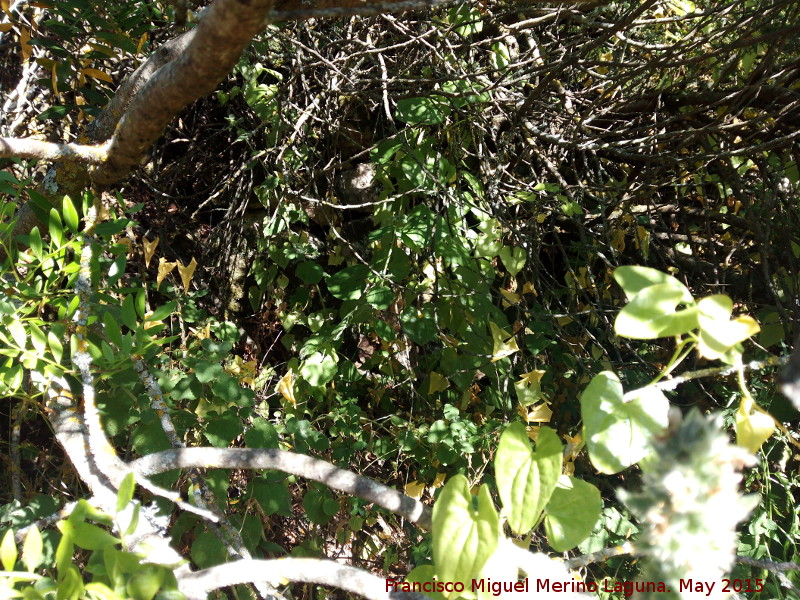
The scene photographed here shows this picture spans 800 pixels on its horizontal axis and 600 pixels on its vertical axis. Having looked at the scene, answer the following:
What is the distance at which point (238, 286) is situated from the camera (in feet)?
6.18

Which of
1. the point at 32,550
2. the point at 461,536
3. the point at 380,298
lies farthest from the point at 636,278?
the point at 380,298

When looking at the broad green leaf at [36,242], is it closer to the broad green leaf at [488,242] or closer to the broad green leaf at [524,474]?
the broad green leaf at [524,474]

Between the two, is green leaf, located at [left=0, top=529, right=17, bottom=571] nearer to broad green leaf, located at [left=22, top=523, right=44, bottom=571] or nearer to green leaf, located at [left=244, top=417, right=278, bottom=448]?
broad green leaf, located at [left=22, top=523, right=44, bottom=571]

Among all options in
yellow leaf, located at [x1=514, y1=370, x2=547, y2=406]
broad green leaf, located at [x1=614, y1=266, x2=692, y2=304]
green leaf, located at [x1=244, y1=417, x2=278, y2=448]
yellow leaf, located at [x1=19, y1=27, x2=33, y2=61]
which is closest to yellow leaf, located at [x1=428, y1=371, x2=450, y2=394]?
yellow leaf, located at [x1=514, y1=370, x2=547, y2=406]

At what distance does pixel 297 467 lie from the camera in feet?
2.15

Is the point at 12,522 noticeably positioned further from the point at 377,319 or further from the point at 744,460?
the point at 744,460

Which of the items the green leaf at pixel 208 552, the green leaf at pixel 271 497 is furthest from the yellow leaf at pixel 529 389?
the green leaf at pixel 208 552

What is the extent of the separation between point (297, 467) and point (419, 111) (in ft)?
3.12

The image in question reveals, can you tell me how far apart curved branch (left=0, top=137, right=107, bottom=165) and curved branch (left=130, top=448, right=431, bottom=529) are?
562 millimetres

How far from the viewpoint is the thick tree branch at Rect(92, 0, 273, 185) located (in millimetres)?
654

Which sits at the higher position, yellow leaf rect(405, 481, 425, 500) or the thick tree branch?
the thick tree branch

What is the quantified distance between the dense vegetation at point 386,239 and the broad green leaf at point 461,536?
0.42m

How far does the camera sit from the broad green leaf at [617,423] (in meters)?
0.47

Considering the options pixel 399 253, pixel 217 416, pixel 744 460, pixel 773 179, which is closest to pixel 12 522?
pixel 217 416
